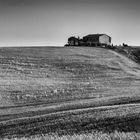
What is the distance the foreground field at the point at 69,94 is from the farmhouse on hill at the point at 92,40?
26638mm

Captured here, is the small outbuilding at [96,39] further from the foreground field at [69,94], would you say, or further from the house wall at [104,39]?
the foreground field at [69,94]

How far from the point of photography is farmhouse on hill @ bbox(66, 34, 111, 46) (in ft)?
376

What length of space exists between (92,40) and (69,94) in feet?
251

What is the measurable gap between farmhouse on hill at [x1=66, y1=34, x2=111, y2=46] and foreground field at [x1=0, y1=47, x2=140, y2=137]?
87.4 feet

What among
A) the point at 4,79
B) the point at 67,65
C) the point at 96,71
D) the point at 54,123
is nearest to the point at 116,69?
the point at 96,71

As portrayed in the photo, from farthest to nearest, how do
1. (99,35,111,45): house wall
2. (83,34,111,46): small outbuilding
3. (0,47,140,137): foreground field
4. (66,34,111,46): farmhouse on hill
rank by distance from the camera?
1. (99,35,111,45): house wall
2. (66,34,111,46): farmhouse on hill
3. (83,34,111,46): small outbuilding
4. (0,47,140,137): foreground field

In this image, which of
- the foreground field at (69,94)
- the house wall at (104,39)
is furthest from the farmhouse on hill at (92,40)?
the foreground field at (69,94)

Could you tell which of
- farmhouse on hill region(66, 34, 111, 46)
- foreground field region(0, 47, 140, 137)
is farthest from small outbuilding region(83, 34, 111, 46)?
foreground field region(0, 47, 140, 137)

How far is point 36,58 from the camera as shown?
2790 inches

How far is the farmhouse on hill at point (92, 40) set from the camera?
114562 millimetres

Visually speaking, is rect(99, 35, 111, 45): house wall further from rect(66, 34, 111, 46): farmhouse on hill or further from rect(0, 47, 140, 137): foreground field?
rect(0, 47, 140, 137): foreground field

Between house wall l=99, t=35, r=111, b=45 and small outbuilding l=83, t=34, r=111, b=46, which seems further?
house wall l=99, t=35, r=111, b=45

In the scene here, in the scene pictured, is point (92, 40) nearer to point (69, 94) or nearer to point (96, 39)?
point (96, 39)

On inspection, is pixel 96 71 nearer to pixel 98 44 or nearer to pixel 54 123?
pixel 54 123
